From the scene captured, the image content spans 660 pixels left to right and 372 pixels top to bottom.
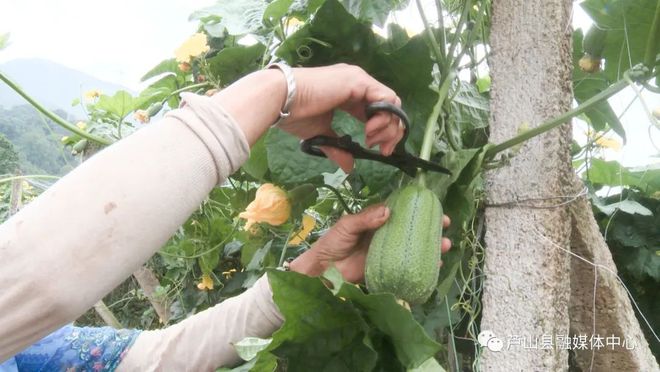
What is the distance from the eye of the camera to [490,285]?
0.67 m

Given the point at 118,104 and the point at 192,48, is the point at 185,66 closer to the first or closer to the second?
the point at 192,48

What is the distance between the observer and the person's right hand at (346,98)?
56 cm

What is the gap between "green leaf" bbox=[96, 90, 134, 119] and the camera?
1.27m

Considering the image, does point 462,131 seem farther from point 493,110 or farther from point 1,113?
point 1,113

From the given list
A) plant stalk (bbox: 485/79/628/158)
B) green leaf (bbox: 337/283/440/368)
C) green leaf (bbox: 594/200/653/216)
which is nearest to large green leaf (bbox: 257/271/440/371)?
green leaf (bbox: 337/283/440/368)

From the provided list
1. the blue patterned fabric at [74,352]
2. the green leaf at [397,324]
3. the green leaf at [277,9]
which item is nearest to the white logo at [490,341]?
the green leaf at [397,324]

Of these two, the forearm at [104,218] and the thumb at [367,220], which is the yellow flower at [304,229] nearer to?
the thumb at [367,220]

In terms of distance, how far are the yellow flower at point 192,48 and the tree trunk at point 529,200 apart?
513 mm

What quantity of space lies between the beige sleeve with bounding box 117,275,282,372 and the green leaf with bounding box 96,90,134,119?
1.74ft

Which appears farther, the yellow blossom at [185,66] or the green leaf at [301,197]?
the yellow blossom at [185,66]

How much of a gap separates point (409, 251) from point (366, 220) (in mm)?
90

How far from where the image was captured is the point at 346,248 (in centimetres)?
71

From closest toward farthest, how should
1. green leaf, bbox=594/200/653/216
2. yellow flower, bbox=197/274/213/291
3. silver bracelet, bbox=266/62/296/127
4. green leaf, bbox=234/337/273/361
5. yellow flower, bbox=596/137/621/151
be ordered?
silver bracelet, bbox=266/62/296/127 < green leaf, bbox=234/337/273/361 < green leaf, bbox=594/200/653/216 < yellow flower, bbox=596/137/621/151 < yellow flower, bbox=197/274/213/291

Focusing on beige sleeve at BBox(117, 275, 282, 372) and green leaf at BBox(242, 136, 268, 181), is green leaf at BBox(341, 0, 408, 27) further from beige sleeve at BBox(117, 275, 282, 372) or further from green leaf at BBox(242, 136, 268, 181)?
beige sleeve at BBox(117, 275, 282, 372)
